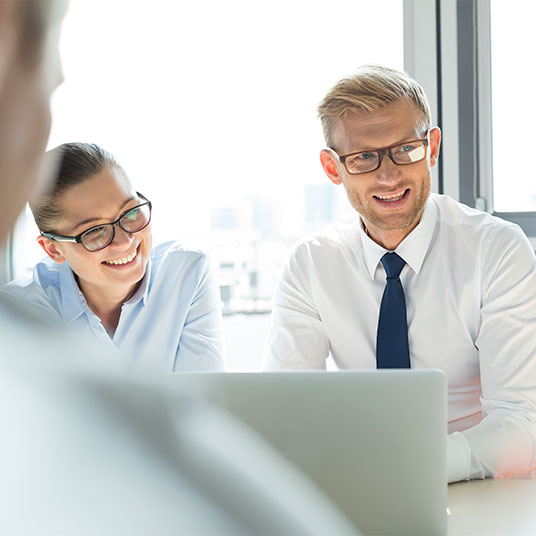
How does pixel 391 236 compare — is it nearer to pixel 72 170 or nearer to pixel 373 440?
pixel 72 170

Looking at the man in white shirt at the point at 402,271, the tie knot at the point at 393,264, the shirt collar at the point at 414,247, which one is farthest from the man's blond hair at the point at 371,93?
the tie knot at the point at 393,264

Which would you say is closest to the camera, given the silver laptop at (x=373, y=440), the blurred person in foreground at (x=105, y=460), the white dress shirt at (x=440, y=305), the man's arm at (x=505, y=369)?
the blurred person in foreground at (x=105, y=460)

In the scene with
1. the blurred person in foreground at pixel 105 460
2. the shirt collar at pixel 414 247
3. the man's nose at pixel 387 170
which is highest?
the man's nose at pixel 387 170

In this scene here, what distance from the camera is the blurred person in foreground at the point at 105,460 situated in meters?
0.13

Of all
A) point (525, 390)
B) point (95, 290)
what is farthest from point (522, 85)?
point (95, 290)

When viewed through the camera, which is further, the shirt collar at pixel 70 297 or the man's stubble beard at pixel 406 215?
the shirt collar at pixel 70 297

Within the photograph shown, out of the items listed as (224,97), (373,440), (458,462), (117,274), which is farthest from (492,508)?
(224,97)

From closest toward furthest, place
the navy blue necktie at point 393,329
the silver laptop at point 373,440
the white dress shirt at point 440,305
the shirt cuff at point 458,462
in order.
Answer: the silver laptop at point 373,440 < the shirt cuff at point 458,462 < the white dress shirt at point 440,305 < the navy blue necktie at point 393,329

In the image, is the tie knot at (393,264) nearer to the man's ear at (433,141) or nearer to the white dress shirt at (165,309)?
the man's ear at (433,141)

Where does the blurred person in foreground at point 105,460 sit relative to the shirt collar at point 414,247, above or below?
above

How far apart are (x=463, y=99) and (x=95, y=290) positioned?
1789mm

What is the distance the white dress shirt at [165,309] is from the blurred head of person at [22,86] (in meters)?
1.95

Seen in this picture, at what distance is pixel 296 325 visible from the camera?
80.4 inches

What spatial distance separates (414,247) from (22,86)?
190 centimetres
